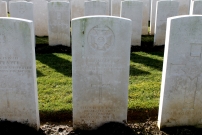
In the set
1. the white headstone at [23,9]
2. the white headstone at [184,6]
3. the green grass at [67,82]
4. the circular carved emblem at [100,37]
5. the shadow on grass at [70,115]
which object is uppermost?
Result: the white headstone at [184,6]

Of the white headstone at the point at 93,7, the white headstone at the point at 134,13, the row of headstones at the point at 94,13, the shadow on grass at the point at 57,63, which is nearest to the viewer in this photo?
the shadow on grass at the point at 57,63

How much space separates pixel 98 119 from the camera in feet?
13.8

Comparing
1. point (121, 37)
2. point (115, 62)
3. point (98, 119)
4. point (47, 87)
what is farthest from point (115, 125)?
point (47, 87)

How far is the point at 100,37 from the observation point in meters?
3.82

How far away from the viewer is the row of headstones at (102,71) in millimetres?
3775

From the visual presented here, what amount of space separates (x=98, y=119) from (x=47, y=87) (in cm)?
196

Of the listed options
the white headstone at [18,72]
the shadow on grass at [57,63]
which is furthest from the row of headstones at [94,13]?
the white headstone at [18,72]

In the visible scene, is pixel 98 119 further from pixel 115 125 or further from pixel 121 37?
pixel 121 37

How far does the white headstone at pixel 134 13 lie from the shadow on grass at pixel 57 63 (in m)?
2.93

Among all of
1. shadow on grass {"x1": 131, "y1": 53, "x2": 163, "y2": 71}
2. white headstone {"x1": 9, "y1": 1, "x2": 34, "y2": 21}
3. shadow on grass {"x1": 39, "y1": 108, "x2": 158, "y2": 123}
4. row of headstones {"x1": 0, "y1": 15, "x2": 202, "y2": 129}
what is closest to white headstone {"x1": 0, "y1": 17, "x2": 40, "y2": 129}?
row of headstones {"x1": 0, "y1": 15, "x2": 202, "y2": 129}

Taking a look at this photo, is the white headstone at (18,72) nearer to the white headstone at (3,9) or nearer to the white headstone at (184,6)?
the white headstone at (3,9)

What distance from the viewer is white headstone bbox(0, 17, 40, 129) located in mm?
3701

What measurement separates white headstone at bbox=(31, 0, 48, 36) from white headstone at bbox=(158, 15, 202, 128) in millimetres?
8370

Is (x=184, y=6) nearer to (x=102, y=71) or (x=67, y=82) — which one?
(x=67, y=82)
